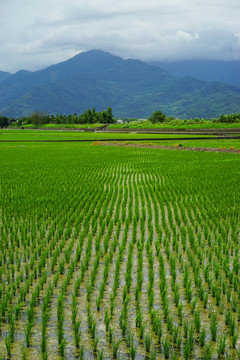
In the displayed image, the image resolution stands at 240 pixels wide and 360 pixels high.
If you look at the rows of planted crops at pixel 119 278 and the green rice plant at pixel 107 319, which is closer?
the rows of planted crops at pixel 119 278

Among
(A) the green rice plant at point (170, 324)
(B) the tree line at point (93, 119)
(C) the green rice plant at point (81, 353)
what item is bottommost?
(C) the green rice plant at point (81, 353)

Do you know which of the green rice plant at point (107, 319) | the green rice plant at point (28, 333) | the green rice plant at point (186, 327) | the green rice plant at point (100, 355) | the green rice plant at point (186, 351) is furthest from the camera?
the green rice plant at point (107, 319)

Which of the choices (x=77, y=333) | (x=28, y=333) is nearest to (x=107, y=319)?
(x=77, y=333)

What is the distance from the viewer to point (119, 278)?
5.78m

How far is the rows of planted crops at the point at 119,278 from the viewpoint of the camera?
403cm

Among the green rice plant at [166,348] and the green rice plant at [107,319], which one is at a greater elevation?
the green rice plant at [107,319]

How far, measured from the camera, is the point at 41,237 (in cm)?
796

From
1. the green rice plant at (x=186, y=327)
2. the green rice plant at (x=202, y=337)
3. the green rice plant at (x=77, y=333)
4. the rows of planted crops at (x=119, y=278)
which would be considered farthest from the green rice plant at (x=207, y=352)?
the green rice plant at (x=77, y=333)

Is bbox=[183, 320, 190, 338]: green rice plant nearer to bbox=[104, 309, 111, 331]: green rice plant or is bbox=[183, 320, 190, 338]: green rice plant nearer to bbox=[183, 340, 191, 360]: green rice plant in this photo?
bbox=[183, 340, 191, 360]: green rice plant

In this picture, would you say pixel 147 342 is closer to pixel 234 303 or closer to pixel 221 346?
pixel 221 346

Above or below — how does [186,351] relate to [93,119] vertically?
below

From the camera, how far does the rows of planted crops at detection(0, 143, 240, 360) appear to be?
4.03 meters

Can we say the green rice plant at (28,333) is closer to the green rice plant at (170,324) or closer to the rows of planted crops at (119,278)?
the rows of planted crops at (119,278)

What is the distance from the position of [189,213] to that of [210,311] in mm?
5559
